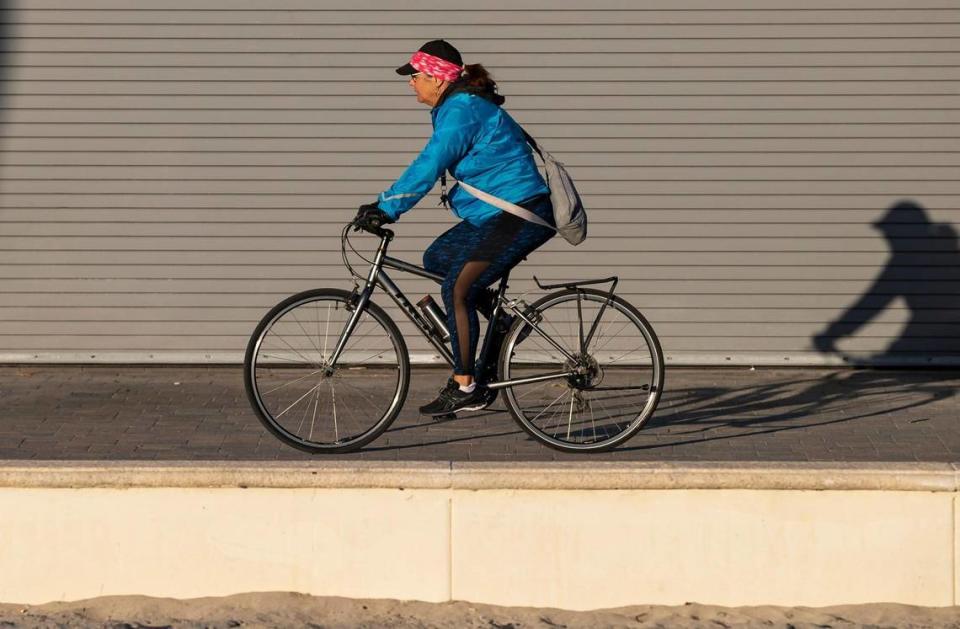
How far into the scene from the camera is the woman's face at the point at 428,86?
6.80 meters

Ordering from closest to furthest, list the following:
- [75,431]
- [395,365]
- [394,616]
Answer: [394,616] → [395,365] → [75,431]

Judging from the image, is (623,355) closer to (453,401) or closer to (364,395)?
(453,401)

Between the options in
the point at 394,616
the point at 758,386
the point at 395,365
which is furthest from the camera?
the point at 758,386

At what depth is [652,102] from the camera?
9.92 m

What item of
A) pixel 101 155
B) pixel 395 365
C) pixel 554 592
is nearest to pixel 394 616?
pixel 554 592

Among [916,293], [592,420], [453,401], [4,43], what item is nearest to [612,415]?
[592,420]

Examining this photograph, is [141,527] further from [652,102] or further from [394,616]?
[652,102]

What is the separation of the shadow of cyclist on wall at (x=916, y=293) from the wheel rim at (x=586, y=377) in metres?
3.20

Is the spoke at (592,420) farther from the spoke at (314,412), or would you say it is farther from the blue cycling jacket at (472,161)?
the spoke at (314,412)

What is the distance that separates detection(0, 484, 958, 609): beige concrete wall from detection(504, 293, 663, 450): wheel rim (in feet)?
4.16

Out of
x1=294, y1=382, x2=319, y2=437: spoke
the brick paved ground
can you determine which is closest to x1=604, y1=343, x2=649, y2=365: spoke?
the brick paved ground

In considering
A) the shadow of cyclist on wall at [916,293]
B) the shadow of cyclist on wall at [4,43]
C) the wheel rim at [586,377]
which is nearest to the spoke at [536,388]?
the wheel rim at [586,377]

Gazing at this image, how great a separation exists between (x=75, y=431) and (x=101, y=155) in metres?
2.44

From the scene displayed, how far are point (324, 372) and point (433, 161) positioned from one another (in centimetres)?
112
